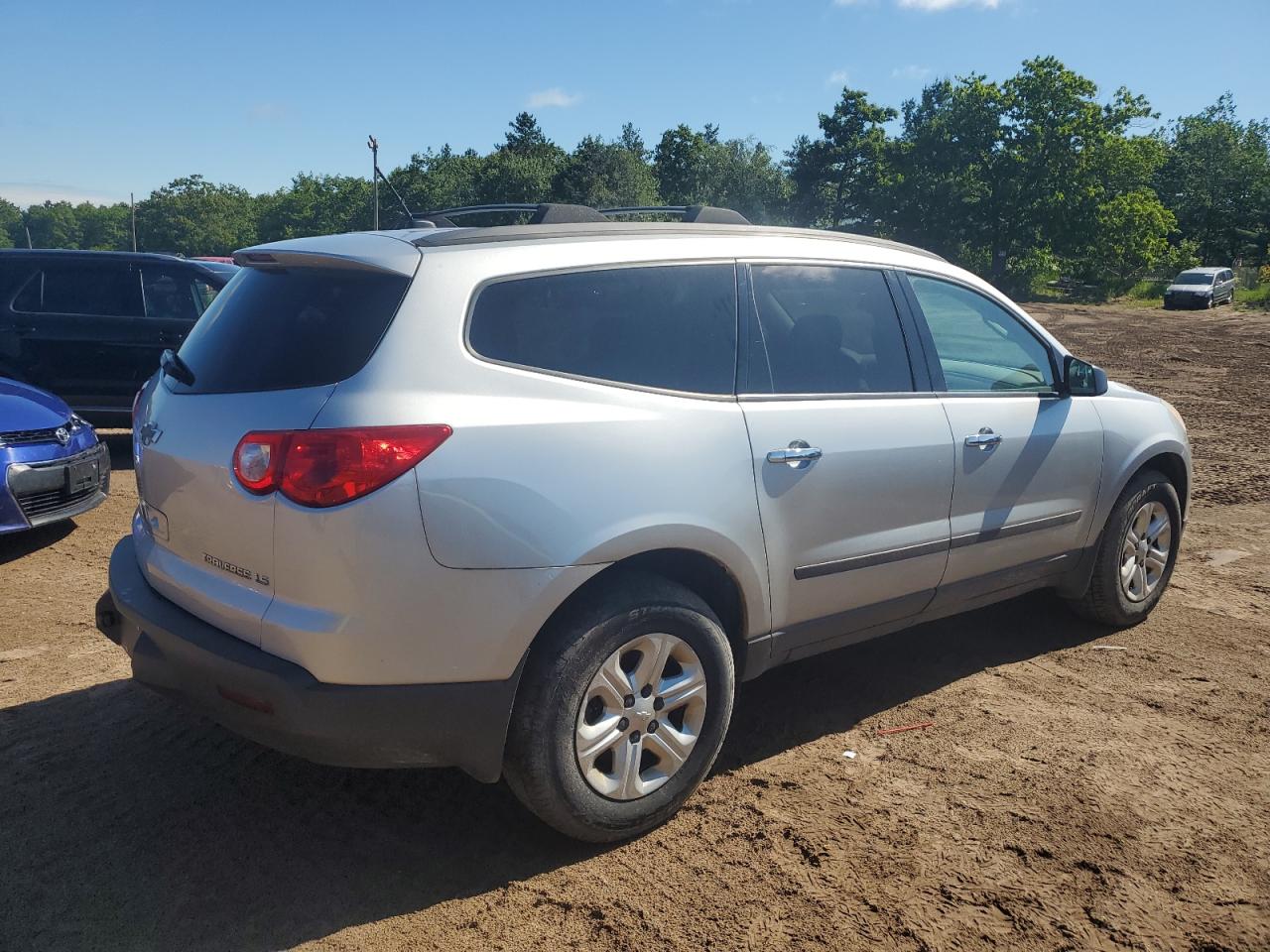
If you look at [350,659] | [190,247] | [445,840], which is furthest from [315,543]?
[190,247]

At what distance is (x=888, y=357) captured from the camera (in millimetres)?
3764

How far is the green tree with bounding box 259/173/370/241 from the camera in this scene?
388ft

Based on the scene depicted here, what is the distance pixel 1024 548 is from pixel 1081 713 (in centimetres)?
70

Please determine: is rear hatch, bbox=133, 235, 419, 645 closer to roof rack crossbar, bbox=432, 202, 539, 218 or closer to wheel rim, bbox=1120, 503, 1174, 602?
roof rack crossbar, bbox=432, 202, 539, 218

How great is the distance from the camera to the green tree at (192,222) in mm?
134125

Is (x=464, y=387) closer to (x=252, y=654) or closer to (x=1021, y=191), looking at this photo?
(x=252, y=654)

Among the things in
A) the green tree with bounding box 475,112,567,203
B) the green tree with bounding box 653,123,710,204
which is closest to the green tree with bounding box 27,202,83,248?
the green tree with bounding box 475,112,567,203

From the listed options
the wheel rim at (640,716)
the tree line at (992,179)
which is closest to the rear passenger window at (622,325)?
the wheel rim at (640,716)

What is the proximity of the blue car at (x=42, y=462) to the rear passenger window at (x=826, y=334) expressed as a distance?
4.37 meters

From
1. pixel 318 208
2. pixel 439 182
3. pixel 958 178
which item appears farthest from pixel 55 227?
pixel 958 178

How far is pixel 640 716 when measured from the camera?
9.58 ft

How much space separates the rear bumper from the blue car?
333 centimetres

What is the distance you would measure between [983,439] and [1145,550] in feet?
5.40

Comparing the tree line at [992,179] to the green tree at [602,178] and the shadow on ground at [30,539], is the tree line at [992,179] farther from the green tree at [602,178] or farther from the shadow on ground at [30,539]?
the shadow on ground at [30,539]
